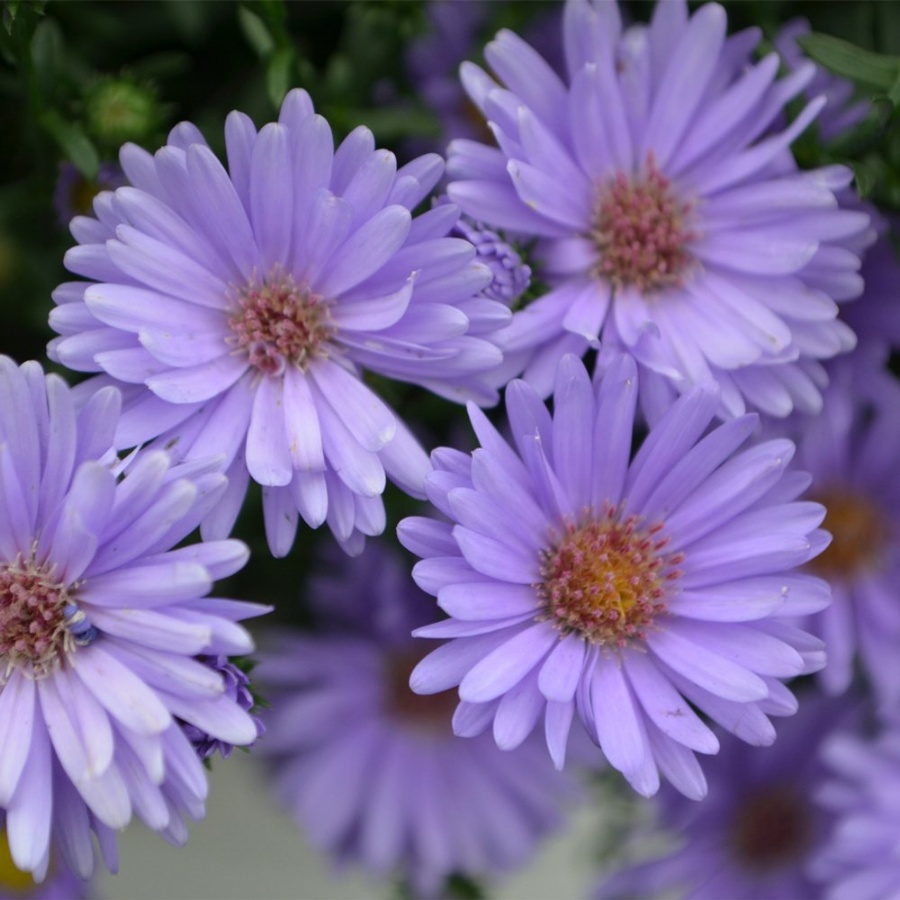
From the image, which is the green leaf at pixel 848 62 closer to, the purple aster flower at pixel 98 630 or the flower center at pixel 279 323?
the flower center at pixel 279 323

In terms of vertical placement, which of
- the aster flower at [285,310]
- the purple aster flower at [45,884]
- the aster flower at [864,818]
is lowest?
the purple aster flower at [45,884]

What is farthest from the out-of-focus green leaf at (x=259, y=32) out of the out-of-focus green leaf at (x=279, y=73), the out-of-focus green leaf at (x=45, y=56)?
the out-of-focus green leaf at (x=45, y=56)

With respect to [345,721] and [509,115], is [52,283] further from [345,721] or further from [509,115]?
[345,721]

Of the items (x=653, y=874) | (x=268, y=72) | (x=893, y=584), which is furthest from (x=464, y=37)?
(x=653, y=874)

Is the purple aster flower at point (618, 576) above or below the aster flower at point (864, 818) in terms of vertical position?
above

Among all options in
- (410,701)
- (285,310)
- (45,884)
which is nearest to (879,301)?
(285,310)

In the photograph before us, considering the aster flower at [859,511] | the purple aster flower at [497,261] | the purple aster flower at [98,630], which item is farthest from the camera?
the aster flower at [859,511]
